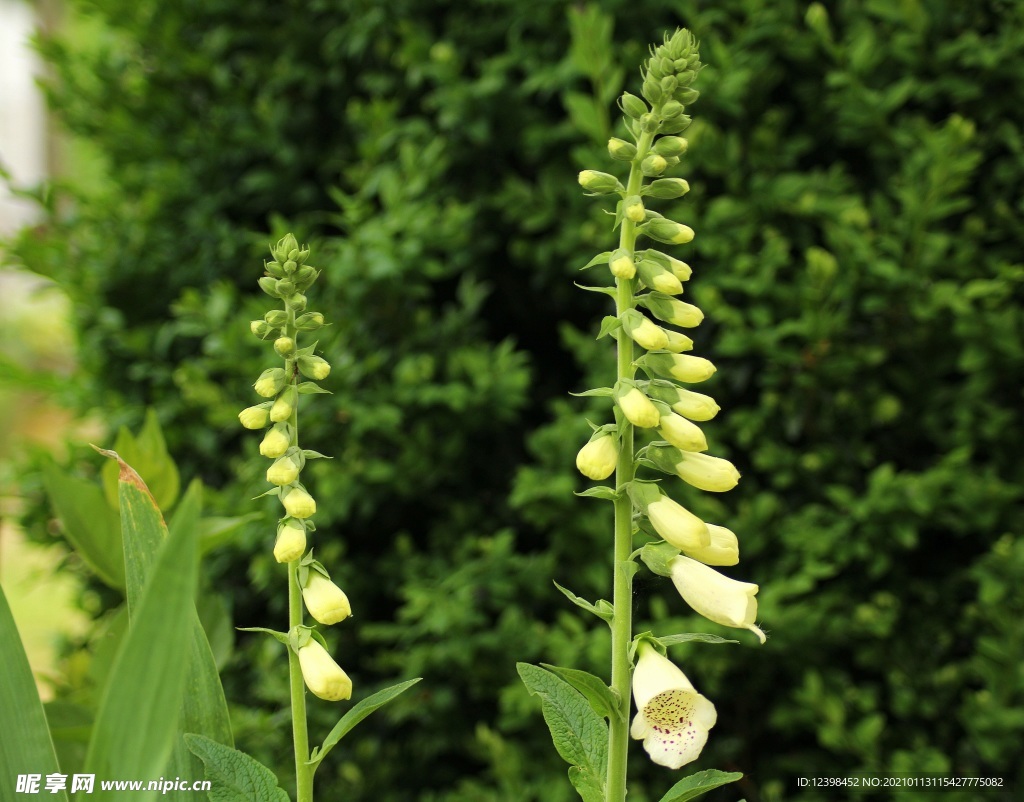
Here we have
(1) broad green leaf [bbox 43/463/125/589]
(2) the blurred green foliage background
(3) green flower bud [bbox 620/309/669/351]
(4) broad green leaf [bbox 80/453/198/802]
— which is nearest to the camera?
(4) broad green leaf [bbox 80/453/198/802]

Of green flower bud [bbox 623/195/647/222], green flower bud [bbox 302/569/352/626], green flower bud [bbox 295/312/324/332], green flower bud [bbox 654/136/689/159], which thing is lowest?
green flower bud [bbox 302/569/352/626]

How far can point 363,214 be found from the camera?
1.77 m

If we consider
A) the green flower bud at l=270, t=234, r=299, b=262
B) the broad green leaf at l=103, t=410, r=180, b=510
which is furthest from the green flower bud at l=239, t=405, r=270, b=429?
the broad green leaf at l=103, t=410, r=180, b=510

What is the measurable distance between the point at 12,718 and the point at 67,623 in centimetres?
369

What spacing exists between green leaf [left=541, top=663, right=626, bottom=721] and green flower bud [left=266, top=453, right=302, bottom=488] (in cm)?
23

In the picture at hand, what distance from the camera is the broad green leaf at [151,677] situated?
0.58m

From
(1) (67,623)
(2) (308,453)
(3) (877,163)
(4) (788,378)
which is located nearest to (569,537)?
(4) (788,378)

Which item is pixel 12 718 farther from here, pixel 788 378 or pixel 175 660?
pixel 788 378

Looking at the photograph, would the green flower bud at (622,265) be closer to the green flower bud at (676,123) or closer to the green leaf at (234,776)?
the green flower bud at (676,123)

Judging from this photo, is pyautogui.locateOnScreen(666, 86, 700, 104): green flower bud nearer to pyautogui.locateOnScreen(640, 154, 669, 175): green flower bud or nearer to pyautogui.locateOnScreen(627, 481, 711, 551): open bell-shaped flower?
pyautogui.locateOnScreen(640, 154, 669, 175): green flower bud

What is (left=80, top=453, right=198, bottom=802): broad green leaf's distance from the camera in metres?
0.58

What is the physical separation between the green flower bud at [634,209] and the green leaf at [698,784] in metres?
0.40

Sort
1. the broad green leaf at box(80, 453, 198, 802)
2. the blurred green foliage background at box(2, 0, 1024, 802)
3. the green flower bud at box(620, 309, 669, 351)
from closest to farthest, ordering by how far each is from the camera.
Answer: the broad green leaf at box(80, 453, 198, 802), the green flower bud at box(620, 309, 669, 351), the blurred green foliage background at box(2, 0, 1024, 802)

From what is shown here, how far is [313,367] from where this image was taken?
2.46 feet
